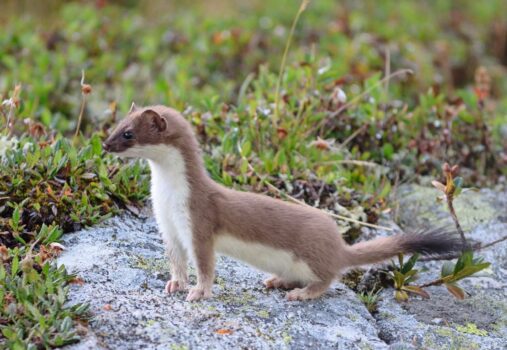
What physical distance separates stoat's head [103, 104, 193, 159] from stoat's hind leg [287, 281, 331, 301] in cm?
103

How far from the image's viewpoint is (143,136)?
4.14 m

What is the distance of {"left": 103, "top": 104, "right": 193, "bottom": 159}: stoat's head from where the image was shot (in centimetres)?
413

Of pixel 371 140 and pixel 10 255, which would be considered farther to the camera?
pixel 371 140

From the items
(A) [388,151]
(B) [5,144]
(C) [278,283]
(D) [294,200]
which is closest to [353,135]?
(A) [388,151]

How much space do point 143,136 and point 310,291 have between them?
4.04 feet

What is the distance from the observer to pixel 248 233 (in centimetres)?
424

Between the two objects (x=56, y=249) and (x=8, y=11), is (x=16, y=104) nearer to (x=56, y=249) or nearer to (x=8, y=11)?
(x=56, y=249)

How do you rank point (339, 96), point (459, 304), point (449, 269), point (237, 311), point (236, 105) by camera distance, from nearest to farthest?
point (237, 311) → point (449, 269) → point (459, 304) → point (339, 96) → point (236, 105)

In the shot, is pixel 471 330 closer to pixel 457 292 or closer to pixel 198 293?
pixel 457 292

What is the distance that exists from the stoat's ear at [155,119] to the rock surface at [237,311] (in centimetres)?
82

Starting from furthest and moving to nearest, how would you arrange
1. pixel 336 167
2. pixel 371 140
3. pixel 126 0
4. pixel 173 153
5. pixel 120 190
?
pixel 126 0, pixel 371 140, pixel 336 167, pixel 120 190, pixel 173 153

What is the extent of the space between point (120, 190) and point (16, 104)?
976 millimetres

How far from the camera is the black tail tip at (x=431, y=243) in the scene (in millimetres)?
4453

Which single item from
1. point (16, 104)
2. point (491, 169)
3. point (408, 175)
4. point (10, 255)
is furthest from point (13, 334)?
point (491, 169)
